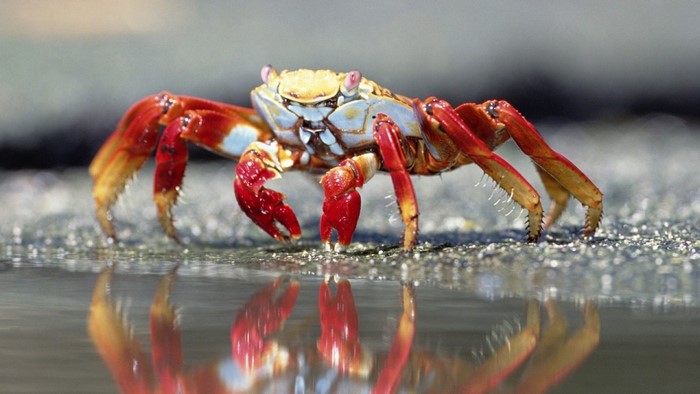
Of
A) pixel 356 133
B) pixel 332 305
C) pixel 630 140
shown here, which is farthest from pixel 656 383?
pixel 630 140

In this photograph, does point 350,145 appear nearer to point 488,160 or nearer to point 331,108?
point 331,108

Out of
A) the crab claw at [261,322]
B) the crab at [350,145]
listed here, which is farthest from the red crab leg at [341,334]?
the crab at [350,145]

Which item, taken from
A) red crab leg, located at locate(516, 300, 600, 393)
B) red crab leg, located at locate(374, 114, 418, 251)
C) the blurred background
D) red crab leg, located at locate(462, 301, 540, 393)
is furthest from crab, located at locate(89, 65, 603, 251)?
the blurred background

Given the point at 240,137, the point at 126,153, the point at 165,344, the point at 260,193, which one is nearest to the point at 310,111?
the point at 260,193

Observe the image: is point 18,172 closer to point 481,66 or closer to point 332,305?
point 481,66

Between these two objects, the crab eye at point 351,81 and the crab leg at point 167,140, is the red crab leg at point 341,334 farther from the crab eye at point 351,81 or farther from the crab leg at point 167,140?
the crab leg at point 167,140

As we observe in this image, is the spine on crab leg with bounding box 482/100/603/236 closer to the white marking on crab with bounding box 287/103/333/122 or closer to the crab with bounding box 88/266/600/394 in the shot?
the white marking on crab with bounding box 287/103/333/122
